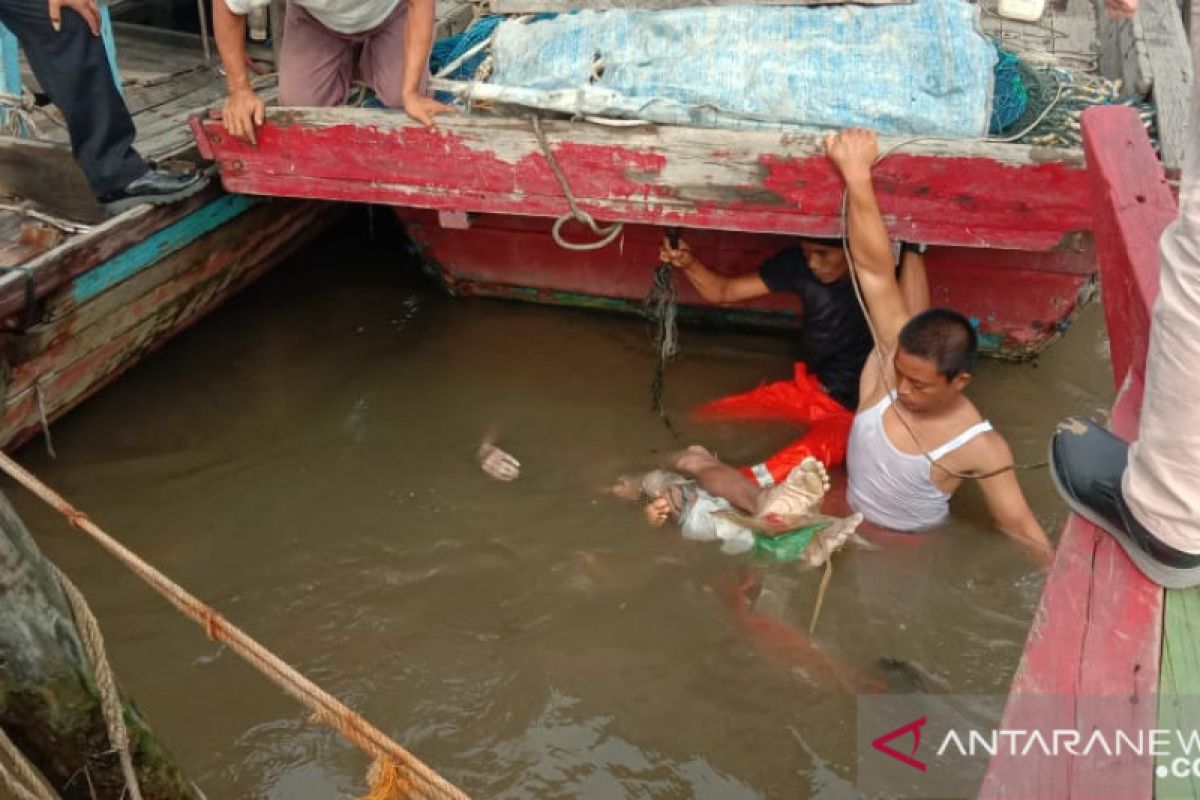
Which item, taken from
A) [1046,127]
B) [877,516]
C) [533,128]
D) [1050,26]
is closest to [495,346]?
[533,128]

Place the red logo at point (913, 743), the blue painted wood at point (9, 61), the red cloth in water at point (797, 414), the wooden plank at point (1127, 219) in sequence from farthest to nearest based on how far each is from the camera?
the blue painted wood at point (9, 61) < the red cloth in water at point (797, 414) < the red logo at point (913, 743) < the wooden plank at point (1127, 219)

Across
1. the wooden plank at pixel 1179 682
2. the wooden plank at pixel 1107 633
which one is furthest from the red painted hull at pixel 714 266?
the wooden plank at pixel 1179 682

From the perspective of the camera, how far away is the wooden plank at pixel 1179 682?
5.06 ft

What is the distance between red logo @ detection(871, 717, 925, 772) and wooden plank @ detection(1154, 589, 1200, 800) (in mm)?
1280

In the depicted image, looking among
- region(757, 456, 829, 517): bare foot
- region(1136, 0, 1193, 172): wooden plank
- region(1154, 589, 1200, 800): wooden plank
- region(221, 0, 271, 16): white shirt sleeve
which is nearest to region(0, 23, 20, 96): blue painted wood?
region(221, 0, 271, 16): white shirt sleeve

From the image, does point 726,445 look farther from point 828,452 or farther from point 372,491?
point 372,491

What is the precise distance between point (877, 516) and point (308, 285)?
351 centimetres

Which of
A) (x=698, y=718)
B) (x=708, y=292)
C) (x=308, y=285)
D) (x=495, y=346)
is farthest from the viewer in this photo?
(x=308, y=285)

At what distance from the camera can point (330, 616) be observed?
3520 millimetres

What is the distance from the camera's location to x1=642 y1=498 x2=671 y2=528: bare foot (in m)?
3.79

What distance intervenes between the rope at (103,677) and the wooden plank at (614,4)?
3.29 m

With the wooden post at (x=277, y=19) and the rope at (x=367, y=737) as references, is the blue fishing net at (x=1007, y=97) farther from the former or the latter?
the wooden post at (x=277, y=19)

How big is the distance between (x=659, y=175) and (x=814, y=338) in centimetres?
105

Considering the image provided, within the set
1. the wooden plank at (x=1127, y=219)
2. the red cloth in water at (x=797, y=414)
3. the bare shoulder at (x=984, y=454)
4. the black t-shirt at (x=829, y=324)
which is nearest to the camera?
the wooden plank at (x=1127, y=219)
